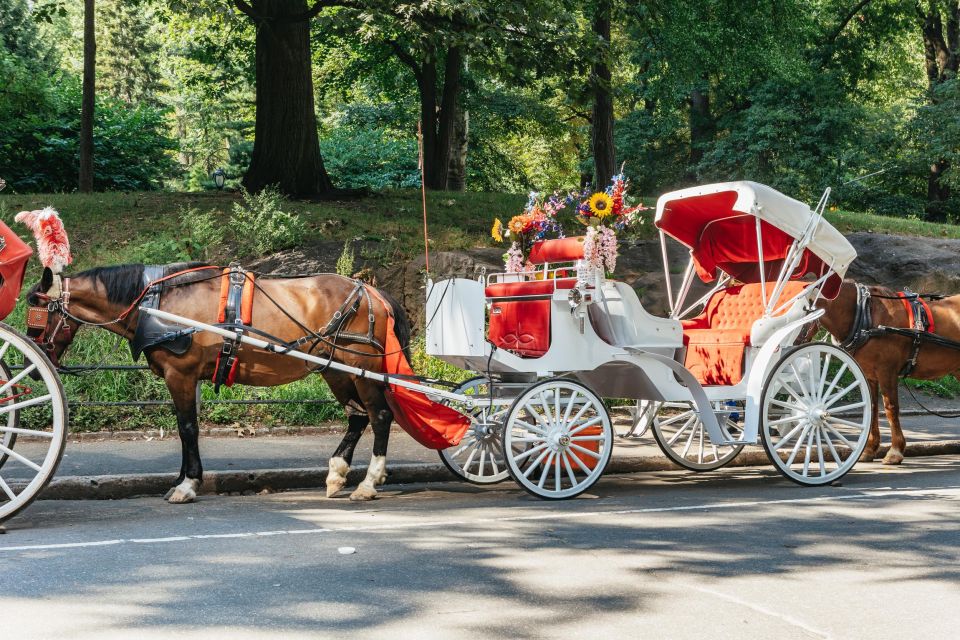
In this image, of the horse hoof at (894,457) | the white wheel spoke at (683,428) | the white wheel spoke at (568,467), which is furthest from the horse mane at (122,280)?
the horse hoof at (894,457)

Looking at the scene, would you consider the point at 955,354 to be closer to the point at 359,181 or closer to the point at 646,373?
the point at 646,373

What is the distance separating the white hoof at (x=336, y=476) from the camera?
8195 mm

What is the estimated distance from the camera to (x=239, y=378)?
313 inches

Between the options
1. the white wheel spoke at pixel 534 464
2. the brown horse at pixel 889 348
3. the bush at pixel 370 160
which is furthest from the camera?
the bush at pixel 370 160

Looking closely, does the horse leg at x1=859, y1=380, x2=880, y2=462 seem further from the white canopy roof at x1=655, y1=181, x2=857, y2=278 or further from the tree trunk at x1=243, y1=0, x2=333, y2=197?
the tree trunk at x1=243, y1=0, x2=333, y2=197

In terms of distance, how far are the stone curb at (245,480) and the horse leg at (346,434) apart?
0.32 metres

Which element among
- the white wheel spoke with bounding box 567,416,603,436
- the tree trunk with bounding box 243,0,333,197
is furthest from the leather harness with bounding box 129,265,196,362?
the tree trunk with bounding box 243,0,333,197

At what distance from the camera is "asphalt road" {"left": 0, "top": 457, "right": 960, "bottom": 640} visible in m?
4.60

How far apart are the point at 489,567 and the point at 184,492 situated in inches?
123

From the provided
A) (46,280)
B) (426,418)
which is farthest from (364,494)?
(46,280)

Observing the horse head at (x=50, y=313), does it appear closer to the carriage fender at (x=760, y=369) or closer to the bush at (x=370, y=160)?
the carriage fender at (x=760, y=369)

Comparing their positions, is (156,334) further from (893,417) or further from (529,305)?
(893,417)

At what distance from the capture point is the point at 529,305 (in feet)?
27.7

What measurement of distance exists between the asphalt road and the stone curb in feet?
0.95
